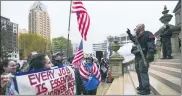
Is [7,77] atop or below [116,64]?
atop

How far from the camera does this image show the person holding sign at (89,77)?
692 centimetres

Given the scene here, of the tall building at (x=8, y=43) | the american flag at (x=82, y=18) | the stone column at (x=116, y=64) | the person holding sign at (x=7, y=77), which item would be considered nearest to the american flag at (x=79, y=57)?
the american flag at (x=82, y=18)

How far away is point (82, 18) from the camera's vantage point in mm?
7316

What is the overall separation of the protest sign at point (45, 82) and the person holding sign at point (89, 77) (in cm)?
214

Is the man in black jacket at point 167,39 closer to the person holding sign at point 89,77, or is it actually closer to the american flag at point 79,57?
the person holding sign at point 89,77

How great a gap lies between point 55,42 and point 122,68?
282ft

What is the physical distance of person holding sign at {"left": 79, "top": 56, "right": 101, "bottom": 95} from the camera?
6922 mm

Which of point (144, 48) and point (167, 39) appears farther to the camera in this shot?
point (167, 39)

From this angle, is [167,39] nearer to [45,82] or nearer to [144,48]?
[144,48]

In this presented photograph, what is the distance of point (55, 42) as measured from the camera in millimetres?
99750

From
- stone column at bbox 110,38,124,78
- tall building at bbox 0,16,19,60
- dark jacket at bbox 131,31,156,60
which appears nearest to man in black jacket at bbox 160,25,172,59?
stone column at bbox 110,38,124,78

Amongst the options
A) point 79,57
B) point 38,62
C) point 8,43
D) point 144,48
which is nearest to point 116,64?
point 79,57

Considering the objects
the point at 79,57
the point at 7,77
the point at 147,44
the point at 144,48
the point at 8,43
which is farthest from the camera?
the point at 8,43

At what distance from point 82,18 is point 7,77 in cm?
344
